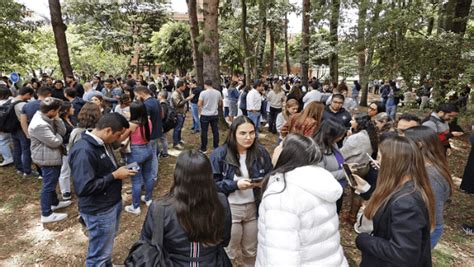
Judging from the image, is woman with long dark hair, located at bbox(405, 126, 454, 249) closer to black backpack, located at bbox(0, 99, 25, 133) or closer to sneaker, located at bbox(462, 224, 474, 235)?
sneaker, located at bbox(462, 224, 474, 235)

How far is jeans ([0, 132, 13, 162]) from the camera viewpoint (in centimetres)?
650

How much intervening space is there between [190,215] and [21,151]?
612cm

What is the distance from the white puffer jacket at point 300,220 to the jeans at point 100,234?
1.85 m

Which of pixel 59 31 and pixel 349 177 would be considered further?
pixel 59 31

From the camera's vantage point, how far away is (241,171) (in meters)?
2.93

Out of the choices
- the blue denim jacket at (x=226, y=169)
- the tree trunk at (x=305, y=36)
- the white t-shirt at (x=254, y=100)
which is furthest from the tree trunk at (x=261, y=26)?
the blue denim jacket at (x=226, y=169)

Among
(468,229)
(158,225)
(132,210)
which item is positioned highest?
(158,225)

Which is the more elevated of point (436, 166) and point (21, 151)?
point (436, 166)

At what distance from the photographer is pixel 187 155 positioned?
6.38ft

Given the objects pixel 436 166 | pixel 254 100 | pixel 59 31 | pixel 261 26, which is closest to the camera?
pixel 436 166

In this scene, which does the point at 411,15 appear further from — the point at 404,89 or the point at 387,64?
the point at 404,89

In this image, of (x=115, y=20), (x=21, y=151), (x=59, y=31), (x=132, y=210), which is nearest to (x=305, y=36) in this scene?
(x=59, y=31)

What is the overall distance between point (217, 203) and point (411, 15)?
21.4ft

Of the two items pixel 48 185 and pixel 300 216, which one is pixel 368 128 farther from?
pixel 48 185
